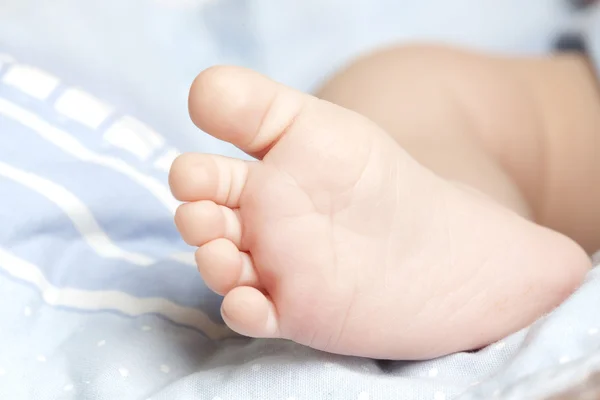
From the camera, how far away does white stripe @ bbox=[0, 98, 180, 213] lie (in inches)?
25.5

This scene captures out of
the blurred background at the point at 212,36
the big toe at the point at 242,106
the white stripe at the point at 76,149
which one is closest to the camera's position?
the big toe at the point at 242,106

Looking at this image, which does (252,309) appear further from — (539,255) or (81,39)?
(81,39)

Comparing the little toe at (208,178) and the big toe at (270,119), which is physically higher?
the big toe at (270,119)

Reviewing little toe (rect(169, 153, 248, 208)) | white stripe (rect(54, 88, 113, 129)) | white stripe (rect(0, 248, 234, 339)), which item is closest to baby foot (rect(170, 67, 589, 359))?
little toe (rect(169, 153, 248, 208))

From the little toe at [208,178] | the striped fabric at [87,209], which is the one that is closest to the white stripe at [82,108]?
the striped fabric at [87,209]

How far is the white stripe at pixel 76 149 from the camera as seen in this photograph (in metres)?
0.65

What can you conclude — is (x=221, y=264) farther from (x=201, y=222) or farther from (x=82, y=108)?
(x=82, y=108)

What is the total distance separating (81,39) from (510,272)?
0.55 m

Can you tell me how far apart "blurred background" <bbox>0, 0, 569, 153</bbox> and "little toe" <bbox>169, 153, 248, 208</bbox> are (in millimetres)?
347

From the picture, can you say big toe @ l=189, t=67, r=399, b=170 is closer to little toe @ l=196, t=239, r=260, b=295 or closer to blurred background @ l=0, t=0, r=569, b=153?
little toe @ l=196, t=239, r=260, b=295

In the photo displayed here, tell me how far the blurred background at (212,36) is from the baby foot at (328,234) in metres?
0.35

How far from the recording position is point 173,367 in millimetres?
515

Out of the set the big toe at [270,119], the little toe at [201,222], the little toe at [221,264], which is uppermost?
the big toe at [270,119]

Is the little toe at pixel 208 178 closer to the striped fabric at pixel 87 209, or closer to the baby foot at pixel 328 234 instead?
the baby foot at pixel 328 234
